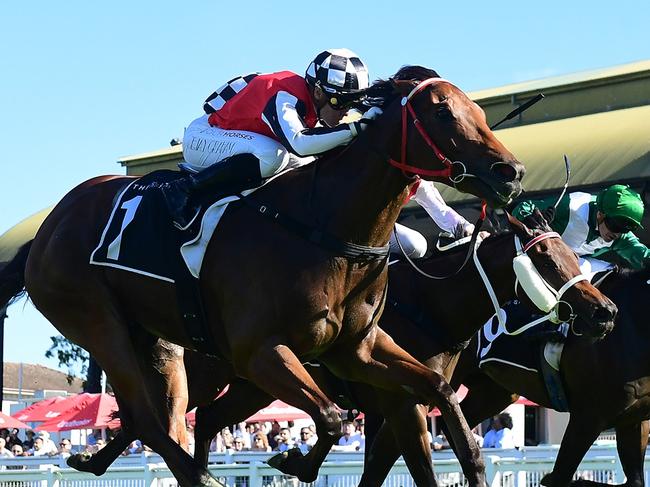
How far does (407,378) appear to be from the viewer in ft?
19.6

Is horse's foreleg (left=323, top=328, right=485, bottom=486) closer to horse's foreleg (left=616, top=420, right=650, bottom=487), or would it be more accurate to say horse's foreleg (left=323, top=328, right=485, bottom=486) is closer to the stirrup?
the stirrup

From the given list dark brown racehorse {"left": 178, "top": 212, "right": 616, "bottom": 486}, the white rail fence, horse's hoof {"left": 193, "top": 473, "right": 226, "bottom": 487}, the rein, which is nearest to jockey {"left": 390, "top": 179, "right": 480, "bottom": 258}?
dark brown racehorse {"left": 178, "top": 212, "right": 616, "bottom": 486}

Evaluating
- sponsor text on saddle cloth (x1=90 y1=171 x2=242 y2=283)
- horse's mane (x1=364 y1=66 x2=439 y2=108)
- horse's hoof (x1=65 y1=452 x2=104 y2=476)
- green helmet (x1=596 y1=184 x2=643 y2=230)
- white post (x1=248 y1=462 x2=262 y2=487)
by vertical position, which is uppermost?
horse's mane (x1=364 y1=66 x2=439 y2=108)

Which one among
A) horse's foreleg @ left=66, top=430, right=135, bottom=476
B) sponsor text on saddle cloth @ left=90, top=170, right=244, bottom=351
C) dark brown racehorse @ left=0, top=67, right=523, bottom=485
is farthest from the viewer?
horse's foreleg @ left=66, top=430, right=135, bottom=476

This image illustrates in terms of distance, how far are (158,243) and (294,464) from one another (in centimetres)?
133

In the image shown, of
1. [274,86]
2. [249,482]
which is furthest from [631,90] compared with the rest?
[274,86]

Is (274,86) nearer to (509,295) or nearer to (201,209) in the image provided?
(201,209)

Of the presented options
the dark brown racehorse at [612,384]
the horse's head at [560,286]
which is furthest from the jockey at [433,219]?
the dark brown racehorse at [612,384]

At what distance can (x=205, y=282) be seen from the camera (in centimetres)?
603

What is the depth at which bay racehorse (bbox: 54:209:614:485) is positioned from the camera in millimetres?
6477

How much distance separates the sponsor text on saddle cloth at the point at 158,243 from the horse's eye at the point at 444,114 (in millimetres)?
1107

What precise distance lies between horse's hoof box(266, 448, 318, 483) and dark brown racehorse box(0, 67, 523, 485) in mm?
193

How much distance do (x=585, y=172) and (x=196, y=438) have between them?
1160 cm

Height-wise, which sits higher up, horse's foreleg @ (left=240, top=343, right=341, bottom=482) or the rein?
the rein
